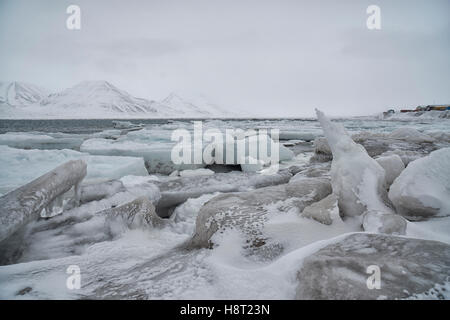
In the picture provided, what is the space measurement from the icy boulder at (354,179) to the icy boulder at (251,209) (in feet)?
→ 1.12

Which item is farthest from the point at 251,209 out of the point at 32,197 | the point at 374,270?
the point at 32,197

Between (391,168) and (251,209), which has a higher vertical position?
(391,168)

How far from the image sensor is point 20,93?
165 metres

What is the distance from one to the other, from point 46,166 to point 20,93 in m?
213

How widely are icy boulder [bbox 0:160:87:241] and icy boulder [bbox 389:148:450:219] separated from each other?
3.65m

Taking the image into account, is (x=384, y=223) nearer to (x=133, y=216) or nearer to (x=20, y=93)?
(x=133, y=216)

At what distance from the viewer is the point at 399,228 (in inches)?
71.7

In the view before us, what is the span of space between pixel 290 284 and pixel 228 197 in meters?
1.68

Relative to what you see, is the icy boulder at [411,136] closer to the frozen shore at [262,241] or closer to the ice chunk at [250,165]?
the ice chunk at [250,165]

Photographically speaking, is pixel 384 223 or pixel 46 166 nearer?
pixel 384 223
